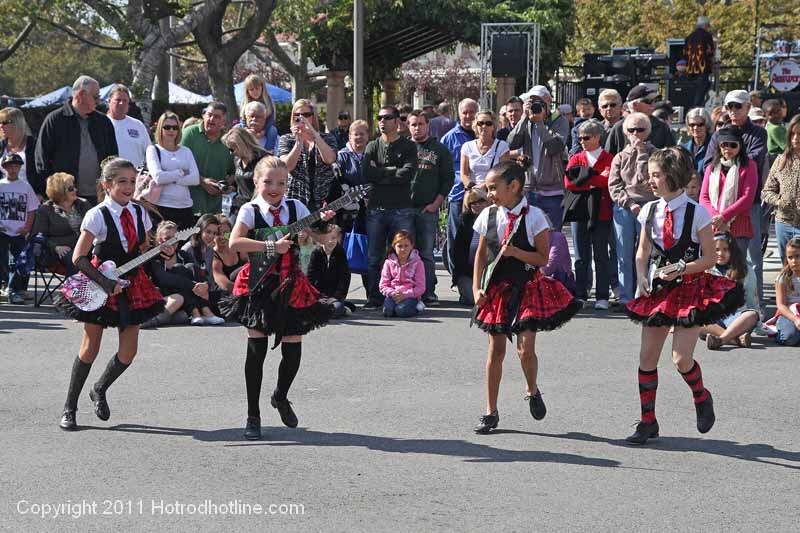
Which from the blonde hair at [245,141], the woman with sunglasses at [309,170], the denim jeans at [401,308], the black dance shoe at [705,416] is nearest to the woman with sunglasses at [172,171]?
the blonde hair at [245,141]

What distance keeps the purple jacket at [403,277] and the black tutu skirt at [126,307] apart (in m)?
4.36

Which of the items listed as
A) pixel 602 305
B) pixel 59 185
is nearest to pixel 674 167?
pixel 602 305

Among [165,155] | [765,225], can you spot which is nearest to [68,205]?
[165,155]

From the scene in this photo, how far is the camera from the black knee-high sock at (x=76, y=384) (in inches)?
288

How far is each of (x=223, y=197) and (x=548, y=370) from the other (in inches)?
166

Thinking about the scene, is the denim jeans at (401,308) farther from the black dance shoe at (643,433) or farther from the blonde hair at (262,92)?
the black dance shoe at (643,433)

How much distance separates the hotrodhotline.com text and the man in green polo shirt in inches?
262

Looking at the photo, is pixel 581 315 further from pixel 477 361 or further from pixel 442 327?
pixel 477 361

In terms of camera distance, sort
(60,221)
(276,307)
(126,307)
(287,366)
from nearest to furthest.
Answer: (276,307), (287,366), (126,307), (60,221)

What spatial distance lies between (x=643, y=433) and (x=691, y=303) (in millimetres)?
760

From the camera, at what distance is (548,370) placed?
911 centimetres

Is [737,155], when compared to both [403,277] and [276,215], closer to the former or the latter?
[403,277]

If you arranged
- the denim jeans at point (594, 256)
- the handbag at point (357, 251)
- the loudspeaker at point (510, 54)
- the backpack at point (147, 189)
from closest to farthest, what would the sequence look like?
the backpack at point (147, 189)
the denim jeans at point (594, 256)
the handbag at point (357, 251)
the loudspeaker at point (510, 54)

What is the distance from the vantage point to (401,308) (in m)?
11.6
